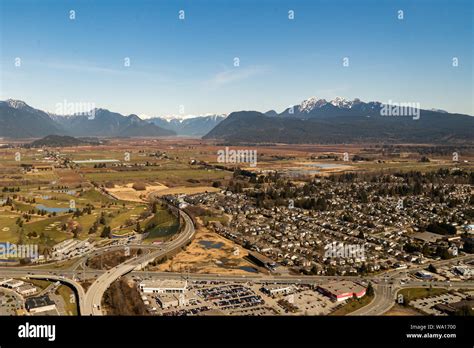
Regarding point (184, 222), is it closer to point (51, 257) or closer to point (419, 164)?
point (51, 257)

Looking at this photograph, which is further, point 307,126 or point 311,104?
point 311,104

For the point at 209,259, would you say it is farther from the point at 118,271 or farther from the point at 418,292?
the point at 418,292

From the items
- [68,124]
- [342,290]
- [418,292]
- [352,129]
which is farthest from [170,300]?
[68,124]

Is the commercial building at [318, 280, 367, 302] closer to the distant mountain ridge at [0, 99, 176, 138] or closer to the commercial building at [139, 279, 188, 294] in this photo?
the commercial building at [139, 279, 188, 294]

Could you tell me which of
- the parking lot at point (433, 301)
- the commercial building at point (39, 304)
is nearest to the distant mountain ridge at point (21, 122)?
the commercial building at point (39, 304)

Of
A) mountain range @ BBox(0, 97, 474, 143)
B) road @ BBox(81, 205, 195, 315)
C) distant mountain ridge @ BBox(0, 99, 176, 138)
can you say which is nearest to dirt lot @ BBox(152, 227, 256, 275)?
road @ BBox(81, 205, 195, 315)
